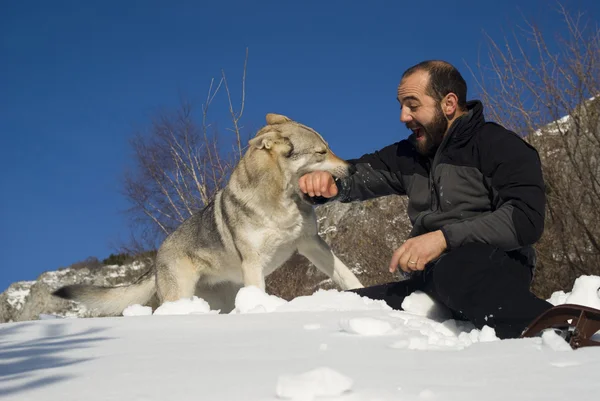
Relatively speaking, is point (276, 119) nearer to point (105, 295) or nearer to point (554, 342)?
point (105, 295)

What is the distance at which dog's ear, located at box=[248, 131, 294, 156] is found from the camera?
5.37 m

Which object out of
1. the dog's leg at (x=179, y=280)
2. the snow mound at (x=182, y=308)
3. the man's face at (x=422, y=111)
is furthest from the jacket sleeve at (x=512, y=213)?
the dog's leg at (x=179, y=280)

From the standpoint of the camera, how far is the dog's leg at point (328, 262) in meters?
5.14

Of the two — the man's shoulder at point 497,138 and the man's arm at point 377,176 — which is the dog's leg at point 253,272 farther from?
→ the man's shoulder at point 497,138

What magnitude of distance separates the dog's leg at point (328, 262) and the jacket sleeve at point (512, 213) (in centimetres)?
200

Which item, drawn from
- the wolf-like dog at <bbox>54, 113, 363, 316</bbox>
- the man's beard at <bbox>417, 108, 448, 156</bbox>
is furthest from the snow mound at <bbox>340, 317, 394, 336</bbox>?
the wolf-like dog at <bbox>54, 113, 363, 316</bbox>

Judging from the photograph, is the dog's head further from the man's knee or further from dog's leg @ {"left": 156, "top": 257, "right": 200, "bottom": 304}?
the man's knee

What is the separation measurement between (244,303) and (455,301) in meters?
1.44

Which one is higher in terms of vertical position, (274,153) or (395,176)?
(274,153)

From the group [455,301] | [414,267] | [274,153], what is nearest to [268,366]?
[414,267]

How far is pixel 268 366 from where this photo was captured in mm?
1907

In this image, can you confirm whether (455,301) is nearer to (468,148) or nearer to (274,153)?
(468,148)

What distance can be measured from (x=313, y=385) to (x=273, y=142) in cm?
398

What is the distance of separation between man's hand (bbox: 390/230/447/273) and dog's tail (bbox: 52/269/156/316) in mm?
4107
